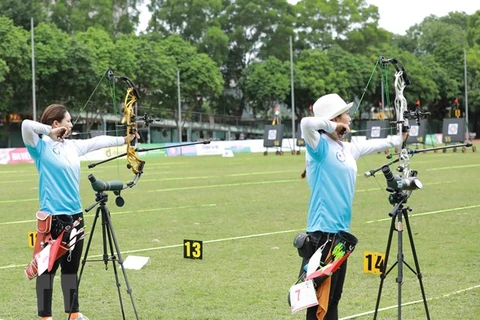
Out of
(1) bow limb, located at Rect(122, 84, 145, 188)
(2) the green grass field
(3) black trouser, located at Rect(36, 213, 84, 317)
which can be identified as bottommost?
(2) the green grass field

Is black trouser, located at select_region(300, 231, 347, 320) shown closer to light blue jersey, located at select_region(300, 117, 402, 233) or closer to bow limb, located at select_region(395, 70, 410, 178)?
light blue jersey, located at select_region(300, 117, 402, 233)

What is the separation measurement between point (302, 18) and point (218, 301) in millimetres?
70054

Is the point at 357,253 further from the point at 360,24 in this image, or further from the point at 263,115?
the point at 360,24

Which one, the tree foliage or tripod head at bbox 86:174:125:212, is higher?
the tree foliage

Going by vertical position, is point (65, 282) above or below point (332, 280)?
below

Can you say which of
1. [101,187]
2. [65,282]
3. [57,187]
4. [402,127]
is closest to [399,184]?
[402,127]

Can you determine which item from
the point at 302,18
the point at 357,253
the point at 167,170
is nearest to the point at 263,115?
the point at 302,18

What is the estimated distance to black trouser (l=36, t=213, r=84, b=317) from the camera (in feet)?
21.4

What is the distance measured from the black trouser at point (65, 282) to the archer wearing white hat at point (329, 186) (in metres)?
2.12

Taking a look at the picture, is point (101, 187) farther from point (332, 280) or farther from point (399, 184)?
point (399, 184)

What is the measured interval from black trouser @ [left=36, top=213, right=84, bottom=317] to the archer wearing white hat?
6.95 feet

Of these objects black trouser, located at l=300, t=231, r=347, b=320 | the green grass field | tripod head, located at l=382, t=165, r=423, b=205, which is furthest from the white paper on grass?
tripod head, located at l=382, t=165, r=423, b=205

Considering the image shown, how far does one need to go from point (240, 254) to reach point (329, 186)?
4.61 meters

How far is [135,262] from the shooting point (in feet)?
30.4
